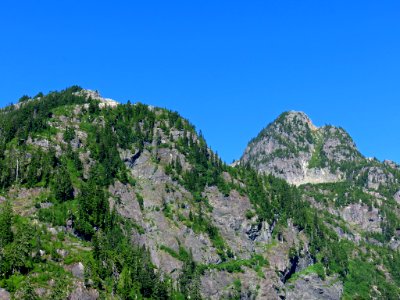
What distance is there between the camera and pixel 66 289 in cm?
18012

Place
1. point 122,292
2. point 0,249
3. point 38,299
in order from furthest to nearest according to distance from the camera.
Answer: point 122,292 < point 0,249 < point 38,299

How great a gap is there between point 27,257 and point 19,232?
13178mm

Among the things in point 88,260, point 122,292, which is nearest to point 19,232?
point 88,260

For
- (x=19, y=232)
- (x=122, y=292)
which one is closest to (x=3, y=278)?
(x=19, y=232)

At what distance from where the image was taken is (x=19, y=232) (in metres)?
197

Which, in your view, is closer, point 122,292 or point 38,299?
point 38,299

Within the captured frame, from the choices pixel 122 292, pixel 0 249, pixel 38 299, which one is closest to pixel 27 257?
pixel 0 249

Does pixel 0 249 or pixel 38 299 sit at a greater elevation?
pixel 0 249

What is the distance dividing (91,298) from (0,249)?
3440cm

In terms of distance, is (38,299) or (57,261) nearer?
(38,299)

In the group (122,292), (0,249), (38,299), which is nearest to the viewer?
(38,299)

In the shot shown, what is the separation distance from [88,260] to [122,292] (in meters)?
16.9

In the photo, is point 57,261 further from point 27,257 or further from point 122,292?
point 122,292

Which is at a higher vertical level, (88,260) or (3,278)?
(88,260)
